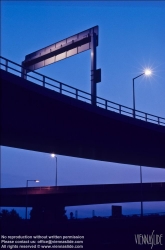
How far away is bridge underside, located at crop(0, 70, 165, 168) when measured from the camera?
89.5ft

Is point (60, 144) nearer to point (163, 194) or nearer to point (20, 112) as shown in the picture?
point (20, 112)

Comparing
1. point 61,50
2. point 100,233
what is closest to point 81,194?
point 61,50

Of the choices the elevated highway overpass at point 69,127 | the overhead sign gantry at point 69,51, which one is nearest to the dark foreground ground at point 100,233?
the elevated highway overpass at point 69,127

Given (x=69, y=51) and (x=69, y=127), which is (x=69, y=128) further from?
(x=69, y=51)

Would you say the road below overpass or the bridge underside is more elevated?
the bridge underside

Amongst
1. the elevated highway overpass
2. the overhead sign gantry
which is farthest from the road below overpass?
the overhead sign gantry

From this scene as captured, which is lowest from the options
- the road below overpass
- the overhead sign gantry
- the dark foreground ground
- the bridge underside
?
the dark foreground ground

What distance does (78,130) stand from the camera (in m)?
33.6

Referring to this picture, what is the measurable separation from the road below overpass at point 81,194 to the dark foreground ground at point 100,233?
38536 millimetres

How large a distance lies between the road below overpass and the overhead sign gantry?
112ft

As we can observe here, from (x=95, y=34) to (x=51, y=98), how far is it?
14.5 m

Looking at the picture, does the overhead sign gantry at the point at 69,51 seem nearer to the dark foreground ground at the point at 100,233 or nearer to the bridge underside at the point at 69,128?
the bridge underside at the point at 69,128

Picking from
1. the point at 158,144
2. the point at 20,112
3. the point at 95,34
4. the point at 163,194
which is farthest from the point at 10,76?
the point at 163,194

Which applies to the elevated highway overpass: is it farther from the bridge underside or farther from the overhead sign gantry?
the overhead sign gantry
